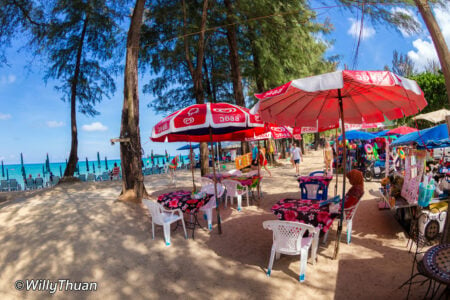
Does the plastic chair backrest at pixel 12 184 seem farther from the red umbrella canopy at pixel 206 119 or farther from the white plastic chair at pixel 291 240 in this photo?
the white plastic chair at pixel 291 240

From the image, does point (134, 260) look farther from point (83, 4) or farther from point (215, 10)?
point (83, 4)

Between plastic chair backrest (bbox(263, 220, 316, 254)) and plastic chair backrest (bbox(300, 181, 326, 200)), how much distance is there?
3282 mm

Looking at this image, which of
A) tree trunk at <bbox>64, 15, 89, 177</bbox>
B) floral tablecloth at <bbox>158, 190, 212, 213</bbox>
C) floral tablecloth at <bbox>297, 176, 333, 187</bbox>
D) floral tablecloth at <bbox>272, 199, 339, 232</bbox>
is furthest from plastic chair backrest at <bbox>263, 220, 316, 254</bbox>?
tree trunk at <bbox>64, 15, 89, 177</bbox>

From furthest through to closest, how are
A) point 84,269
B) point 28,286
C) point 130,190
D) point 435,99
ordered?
point 435,99
point 130,190
point 84,269
point 28,286

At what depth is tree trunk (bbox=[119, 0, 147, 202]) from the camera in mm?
7326

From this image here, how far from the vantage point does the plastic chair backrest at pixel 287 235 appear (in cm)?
339

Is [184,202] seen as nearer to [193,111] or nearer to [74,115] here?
[193,111]

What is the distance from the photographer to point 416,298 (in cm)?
286

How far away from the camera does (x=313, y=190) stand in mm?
6711

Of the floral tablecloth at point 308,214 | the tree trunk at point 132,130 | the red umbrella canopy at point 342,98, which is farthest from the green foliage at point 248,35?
the floral tablecloth at point 308,214

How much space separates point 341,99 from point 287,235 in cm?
221

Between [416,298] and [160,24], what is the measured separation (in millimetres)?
14065

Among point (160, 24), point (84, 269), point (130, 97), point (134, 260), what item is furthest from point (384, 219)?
point (160, 24)

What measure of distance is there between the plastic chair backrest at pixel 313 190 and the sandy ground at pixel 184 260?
0.98 metres
